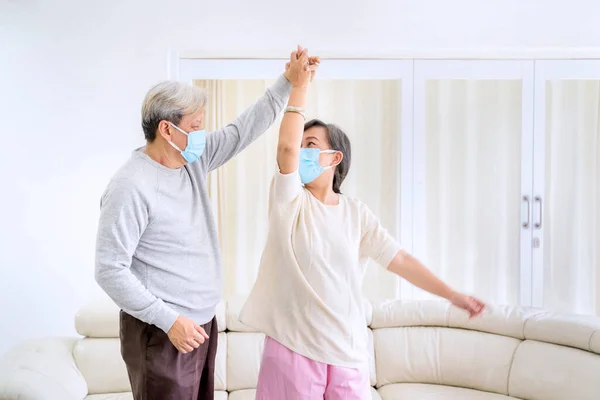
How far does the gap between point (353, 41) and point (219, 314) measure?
1.75 meters

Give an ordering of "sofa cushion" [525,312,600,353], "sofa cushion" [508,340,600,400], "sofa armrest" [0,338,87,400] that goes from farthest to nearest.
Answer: "sofa cushion" [525,312,600,353] → "sofa cushion" [508,340,600,400] → "sofa armrest" [0,338,87,400]

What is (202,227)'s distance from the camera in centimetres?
185

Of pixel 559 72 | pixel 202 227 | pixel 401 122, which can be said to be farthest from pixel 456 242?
pixel 202 227

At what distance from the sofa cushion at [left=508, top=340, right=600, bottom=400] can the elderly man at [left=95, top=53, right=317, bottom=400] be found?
175 cm

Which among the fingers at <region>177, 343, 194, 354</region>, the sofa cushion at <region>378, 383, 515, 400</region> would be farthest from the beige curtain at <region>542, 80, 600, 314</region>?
the fingers at <region>177, 343, 194, 354</region>

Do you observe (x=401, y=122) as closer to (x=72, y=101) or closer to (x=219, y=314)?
(x=219, y=314)

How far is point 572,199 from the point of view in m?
3.86

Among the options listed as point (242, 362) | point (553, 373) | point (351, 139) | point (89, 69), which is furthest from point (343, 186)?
point (89, 69)

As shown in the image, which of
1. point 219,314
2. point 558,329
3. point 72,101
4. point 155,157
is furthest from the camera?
point 72,101

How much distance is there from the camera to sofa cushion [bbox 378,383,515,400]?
9.92ft

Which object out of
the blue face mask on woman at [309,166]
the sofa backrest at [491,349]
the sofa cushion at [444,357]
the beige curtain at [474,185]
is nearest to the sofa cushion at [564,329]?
the sofa backrest at [491,349]

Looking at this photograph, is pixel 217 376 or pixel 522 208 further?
pixel 522 208

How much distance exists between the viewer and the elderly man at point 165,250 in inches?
65.5

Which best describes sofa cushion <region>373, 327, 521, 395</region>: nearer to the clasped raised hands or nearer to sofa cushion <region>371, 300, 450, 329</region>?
sofa cushion <region>371, 300, 450, 329</region>
